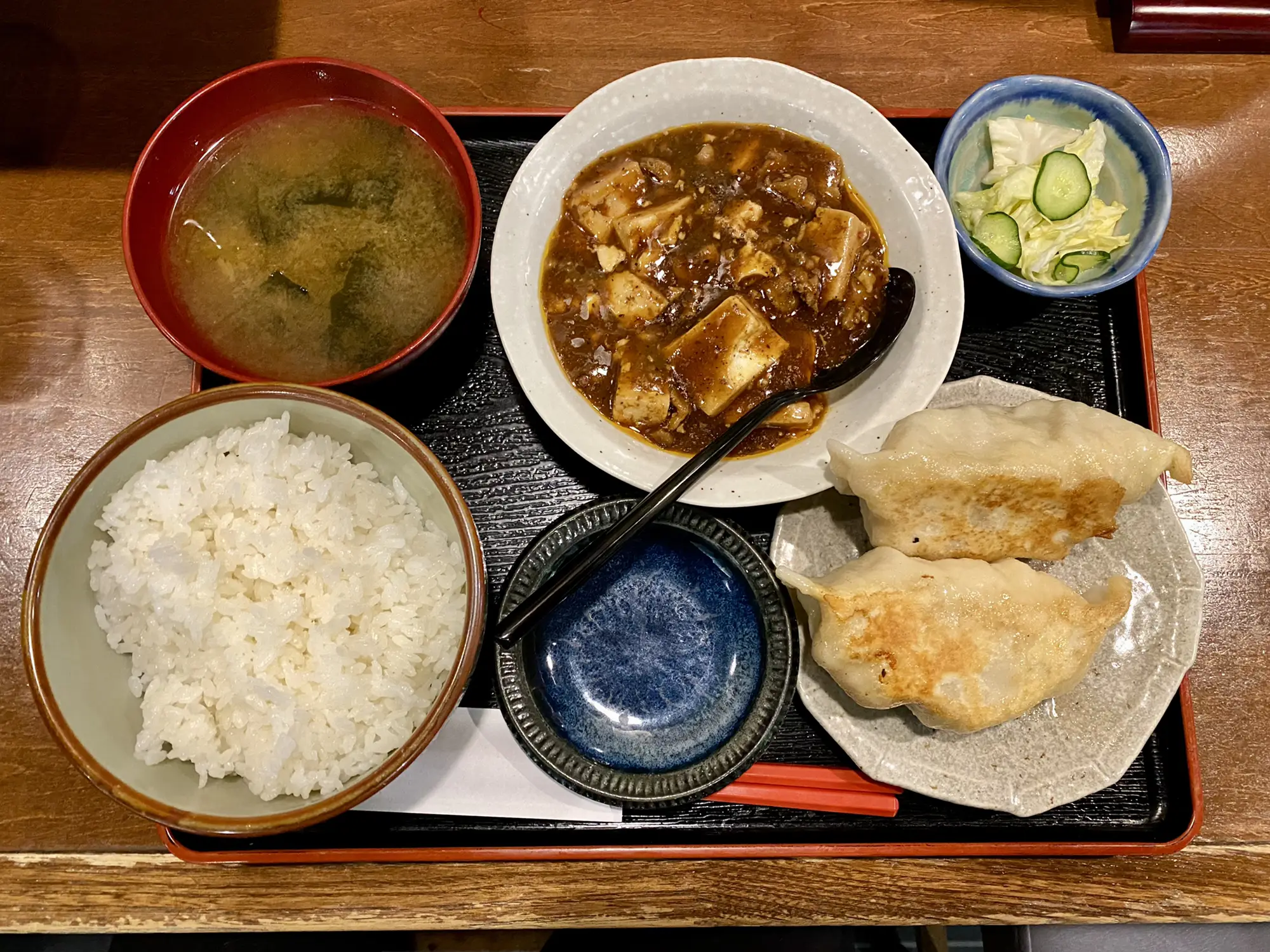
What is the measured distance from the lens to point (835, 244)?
2.38 meters

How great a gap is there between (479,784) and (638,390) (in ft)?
3.87

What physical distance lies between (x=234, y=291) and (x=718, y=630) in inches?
66.1

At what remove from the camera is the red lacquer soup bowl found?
214cm

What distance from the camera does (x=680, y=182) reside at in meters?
2.48

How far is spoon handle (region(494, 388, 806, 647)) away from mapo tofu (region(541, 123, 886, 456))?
0.11 meters

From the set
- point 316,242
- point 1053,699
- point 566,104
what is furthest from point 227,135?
point 1053,699

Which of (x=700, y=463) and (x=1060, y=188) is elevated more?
(x=1060, y=188)

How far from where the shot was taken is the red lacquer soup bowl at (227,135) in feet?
7.03

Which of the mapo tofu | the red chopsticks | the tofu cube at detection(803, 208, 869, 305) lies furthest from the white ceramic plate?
the red chopsticks

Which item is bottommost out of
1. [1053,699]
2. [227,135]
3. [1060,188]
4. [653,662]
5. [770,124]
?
[1053,699]

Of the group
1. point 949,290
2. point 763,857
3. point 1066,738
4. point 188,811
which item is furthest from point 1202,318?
point 188,811

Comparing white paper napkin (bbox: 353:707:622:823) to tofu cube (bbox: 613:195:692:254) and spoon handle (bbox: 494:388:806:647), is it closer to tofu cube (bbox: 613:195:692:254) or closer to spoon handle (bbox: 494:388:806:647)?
spoon handle (bbox: 494:388:806:647)

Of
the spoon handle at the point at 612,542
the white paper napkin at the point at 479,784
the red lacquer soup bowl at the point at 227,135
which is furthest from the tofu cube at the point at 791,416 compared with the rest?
the white paper napkin at the point at 479,784

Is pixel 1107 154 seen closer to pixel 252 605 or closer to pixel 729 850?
pixel 729 850
